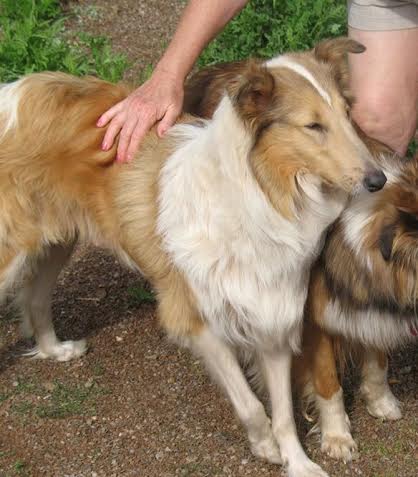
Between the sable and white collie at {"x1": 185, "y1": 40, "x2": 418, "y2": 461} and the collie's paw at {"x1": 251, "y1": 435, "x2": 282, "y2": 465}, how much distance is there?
0.22m

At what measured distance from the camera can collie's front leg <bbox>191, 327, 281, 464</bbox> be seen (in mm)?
3361

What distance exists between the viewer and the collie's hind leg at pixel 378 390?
3.74 metres

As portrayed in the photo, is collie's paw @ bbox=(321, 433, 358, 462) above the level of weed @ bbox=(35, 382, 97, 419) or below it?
above

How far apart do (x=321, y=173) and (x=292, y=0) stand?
11.4 ft

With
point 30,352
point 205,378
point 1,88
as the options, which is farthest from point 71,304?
point 1,88

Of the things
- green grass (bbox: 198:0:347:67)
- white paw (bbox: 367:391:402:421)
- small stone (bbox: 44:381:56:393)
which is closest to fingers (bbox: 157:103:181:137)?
small stone (bbox: 44:381:56:393)

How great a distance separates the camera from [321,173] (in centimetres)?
276

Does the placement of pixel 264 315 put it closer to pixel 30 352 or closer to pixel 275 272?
pixel 275 272

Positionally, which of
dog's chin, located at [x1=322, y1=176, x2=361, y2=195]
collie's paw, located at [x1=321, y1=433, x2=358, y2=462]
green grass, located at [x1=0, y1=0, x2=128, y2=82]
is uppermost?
dog's chin, located at [x1=322, y1=176, x2=361, y2=195]

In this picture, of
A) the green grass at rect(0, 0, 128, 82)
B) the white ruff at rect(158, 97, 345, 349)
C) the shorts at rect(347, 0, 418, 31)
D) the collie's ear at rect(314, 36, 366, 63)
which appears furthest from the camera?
the green grass at rect(0, 0, 128, 82)

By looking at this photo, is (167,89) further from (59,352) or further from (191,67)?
(59,352)

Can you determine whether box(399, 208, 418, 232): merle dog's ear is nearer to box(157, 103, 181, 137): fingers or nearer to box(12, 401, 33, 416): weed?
box(157, 103, 181, 137): fingers

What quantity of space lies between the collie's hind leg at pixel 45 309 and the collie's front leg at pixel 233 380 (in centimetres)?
97

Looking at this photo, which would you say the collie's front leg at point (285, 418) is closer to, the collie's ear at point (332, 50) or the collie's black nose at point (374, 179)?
the collie's black nose at point (374, 179)
